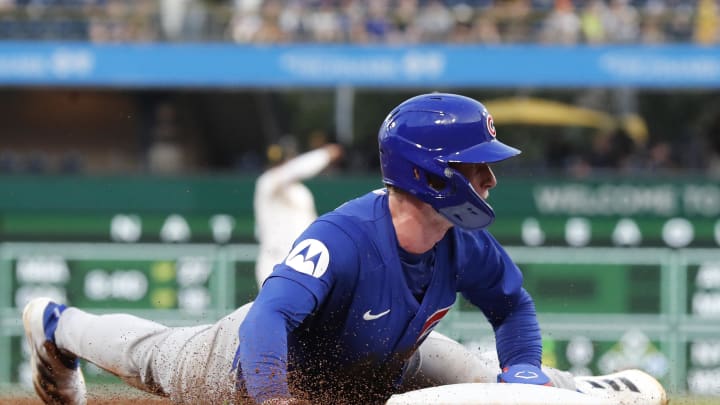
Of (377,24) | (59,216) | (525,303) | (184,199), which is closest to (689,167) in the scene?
(377,24)

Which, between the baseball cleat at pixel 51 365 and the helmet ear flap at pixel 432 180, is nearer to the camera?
the helmet ear flap at pixel 432 180

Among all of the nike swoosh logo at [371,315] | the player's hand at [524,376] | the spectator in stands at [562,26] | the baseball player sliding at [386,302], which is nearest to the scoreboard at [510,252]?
the spectator in stands at [562,26]

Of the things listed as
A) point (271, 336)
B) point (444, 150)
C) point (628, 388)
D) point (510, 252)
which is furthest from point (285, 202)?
point (271, 336)

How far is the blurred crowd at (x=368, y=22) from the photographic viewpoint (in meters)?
16.6

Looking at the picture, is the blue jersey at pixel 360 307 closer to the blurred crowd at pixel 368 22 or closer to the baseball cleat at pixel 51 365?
the baseball cleat at pixel 51 365

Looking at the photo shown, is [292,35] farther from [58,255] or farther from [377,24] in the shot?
[58,255]

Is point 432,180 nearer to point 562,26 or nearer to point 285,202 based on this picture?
point 285,202

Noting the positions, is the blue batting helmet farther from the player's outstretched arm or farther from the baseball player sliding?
the player's outstretched arm

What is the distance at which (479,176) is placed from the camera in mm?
4020

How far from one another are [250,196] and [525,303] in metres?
7.60

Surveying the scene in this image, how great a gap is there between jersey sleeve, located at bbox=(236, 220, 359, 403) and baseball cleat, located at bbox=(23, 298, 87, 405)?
1236 millimetres

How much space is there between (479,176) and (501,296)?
586 millimetres

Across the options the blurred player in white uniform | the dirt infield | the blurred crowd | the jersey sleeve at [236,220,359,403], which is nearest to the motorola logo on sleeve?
the jersey sleeve at [236,220,359,403]

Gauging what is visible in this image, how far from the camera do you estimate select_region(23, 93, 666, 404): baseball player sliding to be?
3.75 meters
